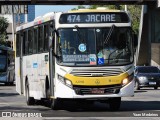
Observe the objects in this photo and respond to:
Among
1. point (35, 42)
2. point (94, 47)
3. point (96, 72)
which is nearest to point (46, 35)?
point (35, 42)

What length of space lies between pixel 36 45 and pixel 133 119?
6730mm

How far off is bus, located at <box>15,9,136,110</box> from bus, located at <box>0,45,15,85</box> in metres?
32.2

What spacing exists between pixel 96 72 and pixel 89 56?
0.54m

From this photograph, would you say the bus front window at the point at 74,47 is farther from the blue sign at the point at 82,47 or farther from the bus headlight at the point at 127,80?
the bus headlight at the point at 127,80

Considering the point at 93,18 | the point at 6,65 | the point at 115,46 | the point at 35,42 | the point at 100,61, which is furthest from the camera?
the point at 6,65

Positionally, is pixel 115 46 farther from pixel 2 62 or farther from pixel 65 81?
pixel 2 62

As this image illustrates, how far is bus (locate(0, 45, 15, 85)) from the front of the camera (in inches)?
2089

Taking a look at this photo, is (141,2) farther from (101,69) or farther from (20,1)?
(101,69)

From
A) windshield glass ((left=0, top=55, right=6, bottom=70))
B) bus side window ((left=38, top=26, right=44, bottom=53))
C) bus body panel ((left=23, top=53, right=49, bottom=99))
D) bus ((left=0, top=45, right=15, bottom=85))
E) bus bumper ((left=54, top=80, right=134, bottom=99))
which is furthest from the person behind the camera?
windshield glass ((left=0, top=55, right=6, bottom=70))

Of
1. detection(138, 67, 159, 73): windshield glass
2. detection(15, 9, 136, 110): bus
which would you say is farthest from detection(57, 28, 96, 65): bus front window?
detection(138, 67, 159, 73): windshield glass

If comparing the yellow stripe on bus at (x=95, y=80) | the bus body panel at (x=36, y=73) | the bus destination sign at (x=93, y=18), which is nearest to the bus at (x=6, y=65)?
the bus body panel at (x=36, y=73)

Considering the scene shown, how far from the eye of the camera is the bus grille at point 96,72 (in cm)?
Result: 1986

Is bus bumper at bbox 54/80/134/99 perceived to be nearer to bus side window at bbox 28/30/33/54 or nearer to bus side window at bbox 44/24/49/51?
bus side window at bbox 44/24/49/51

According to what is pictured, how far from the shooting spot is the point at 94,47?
2014 centimetres
